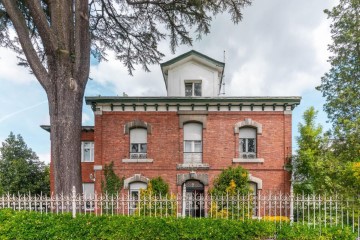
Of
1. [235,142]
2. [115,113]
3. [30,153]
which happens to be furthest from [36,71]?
[30,153]

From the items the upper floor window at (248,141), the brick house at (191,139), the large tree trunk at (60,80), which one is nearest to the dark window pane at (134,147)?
the brick house at (191,139)

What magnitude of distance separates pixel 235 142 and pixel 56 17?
1161 cm

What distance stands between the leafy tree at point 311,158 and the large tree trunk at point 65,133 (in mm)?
11545

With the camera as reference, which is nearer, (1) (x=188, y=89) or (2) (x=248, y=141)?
(2) (x=248, y=141)

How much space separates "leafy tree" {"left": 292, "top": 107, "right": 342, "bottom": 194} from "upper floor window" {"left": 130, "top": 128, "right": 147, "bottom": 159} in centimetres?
879

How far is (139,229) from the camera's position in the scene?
10148 mm

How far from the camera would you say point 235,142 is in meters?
18.2

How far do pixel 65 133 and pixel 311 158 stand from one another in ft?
40.3

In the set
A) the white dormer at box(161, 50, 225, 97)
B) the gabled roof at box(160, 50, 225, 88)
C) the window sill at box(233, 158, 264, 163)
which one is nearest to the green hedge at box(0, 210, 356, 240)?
the window sill at box(233, 158, 264, 163)

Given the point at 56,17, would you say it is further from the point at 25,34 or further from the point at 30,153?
the point at 30,153

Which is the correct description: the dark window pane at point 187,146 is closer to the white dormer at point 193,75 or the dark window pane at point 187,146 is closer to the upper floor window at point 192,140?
the upper floor window at point 192,140

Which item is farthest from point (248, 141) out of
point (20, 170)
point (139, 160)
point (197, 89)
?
point (20, 170)

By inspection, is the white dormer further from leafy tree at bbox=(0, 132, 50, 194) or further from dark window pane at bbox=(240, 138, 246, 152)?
leafy tree at bbox=(0, 132, 50, 194)

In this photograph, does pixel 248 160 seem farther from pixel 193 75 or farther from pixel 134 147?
pixel 134 147
